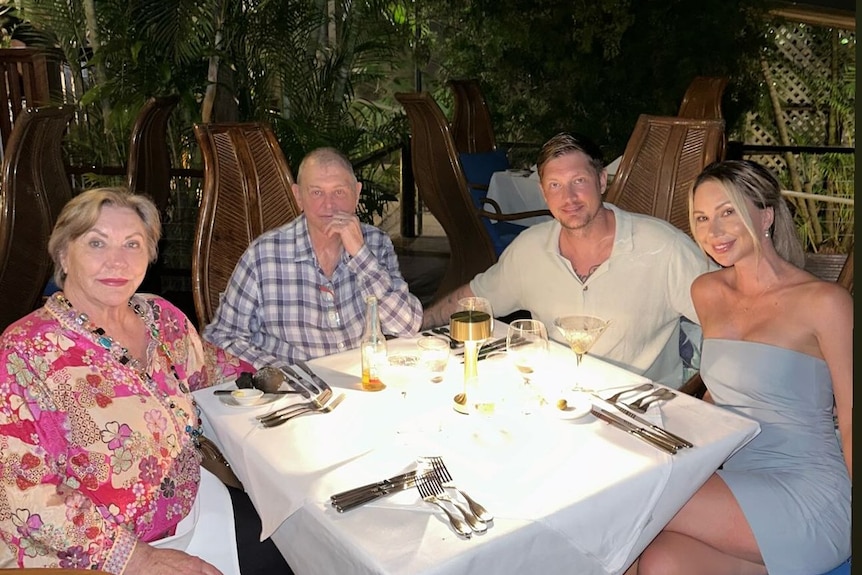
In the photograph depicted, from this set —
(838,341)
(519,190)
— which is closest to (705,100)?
(519,190)

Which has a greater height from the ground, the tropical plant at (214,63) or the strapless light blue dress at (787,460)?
the tropical plant at (214,63)

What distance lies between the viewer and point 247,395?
213cm

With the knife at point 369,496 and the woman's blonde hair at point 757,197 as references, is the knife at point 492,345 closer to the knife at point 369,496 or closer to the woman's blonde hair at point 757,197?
the woman's blonde hair at point 757,197

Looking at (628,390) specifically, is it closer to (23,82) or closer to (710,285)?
(710,285)

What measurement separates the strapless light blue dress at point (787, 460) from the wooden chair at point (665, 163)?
1.39 metres

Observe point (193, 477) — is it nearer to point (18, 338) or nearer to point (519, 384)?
point (18, 338)

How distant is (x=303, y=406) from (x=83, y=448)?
502 millimetres

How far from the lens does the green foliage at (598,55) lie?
8.33 meters

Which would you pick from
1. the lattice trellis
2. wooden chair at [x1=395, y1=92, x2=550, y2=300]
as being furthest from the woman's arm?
the lattice trellis

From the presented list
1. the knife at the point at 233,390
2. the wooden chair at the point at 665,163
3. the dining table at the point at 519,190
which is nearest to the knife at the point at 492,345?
the knife at the point at 233,390

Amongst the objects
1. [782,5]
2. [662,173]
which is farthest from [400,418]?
[782,5]

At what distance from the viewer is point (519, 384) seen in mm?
2207

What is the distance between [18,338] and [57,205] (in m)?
2.29

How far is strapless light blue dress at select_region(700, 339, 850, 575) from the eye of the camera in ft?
6.69
